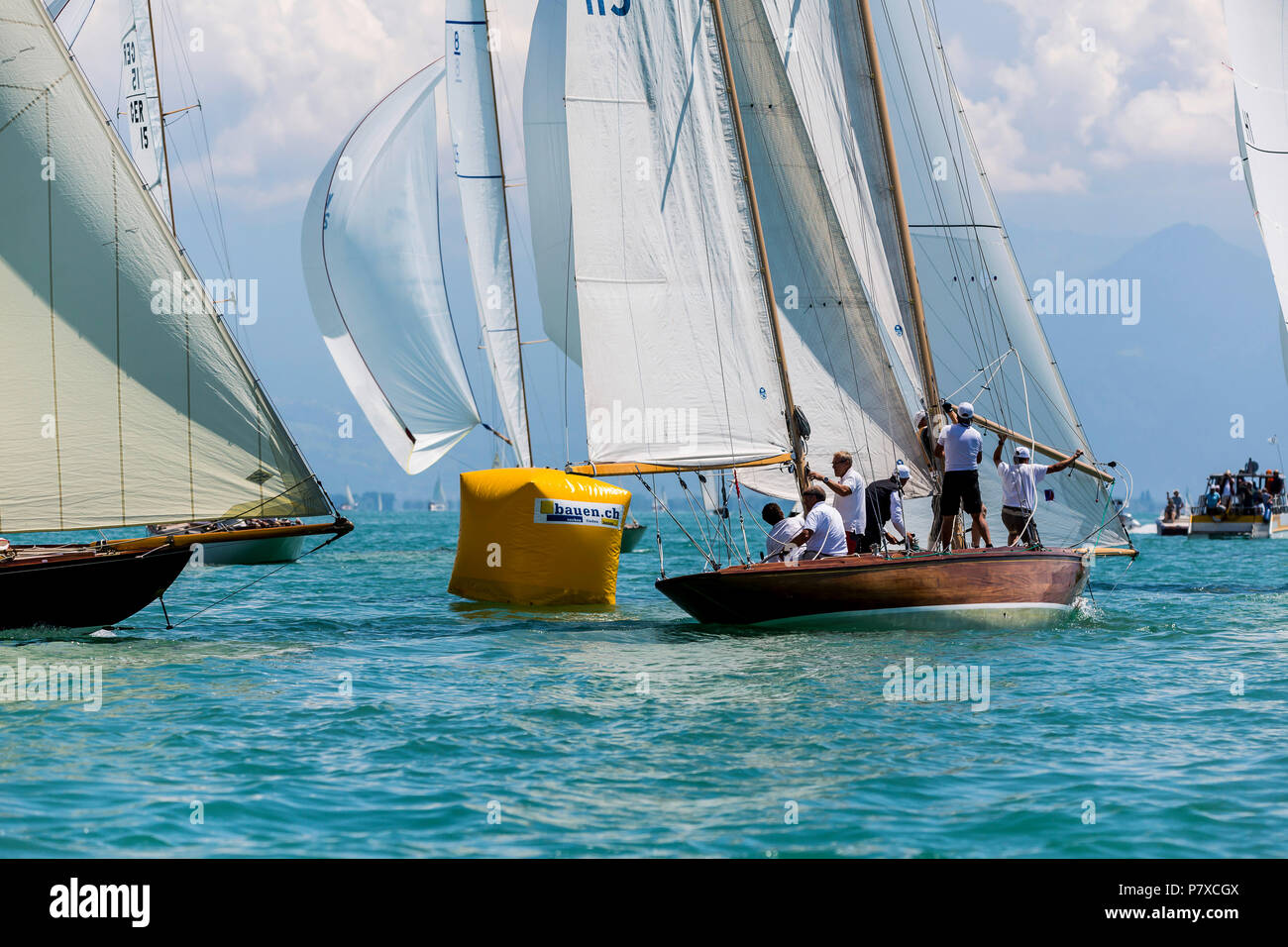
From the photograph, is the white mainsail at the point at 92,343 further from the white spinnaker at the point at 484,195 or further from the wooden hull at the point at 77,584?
the white spinnaker at the point at 484,195

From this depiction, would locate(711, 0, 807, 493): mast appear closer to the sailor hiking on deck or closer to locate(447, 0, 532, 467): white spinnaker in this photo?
the sailor hiking on deck

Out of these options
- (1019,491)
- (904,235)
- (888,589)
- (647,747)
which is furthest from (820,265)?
(647,747)

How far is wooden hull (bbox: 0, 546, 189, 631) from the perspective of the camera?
16.2 meters

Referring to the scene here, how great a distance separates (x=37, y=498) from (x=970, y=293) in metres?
14.9

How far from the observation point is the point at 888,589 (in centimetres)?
1700

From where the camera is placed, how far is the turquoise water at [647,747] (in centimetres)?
829

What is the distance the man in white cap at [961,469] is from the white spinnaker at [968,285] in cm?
453

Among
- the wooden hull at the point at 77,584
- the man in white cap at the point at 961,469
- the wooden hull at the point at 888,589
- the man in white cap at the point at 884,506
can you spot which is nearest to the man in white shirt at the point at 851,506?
the man in white cap at the point at 884,506

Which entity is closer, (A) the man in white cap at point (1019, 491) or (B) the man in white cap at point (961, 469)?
(B) the man in white cap at point (961, 469)

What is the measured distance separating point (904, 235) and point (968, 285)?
3.04 metres

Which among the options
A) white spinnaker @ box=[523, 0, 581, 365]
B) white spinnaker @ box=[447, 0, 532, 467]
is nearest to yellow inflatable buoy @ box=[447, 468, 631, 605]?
white spinnaker @ box=[523, 0, 581, 365]

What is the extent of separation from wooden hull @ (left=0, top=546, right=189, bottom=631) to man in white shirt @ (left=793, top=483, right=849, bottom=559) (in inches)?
307

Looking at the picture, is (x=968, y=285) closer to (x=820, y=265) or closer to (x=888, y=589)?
(x=820, y=265)
